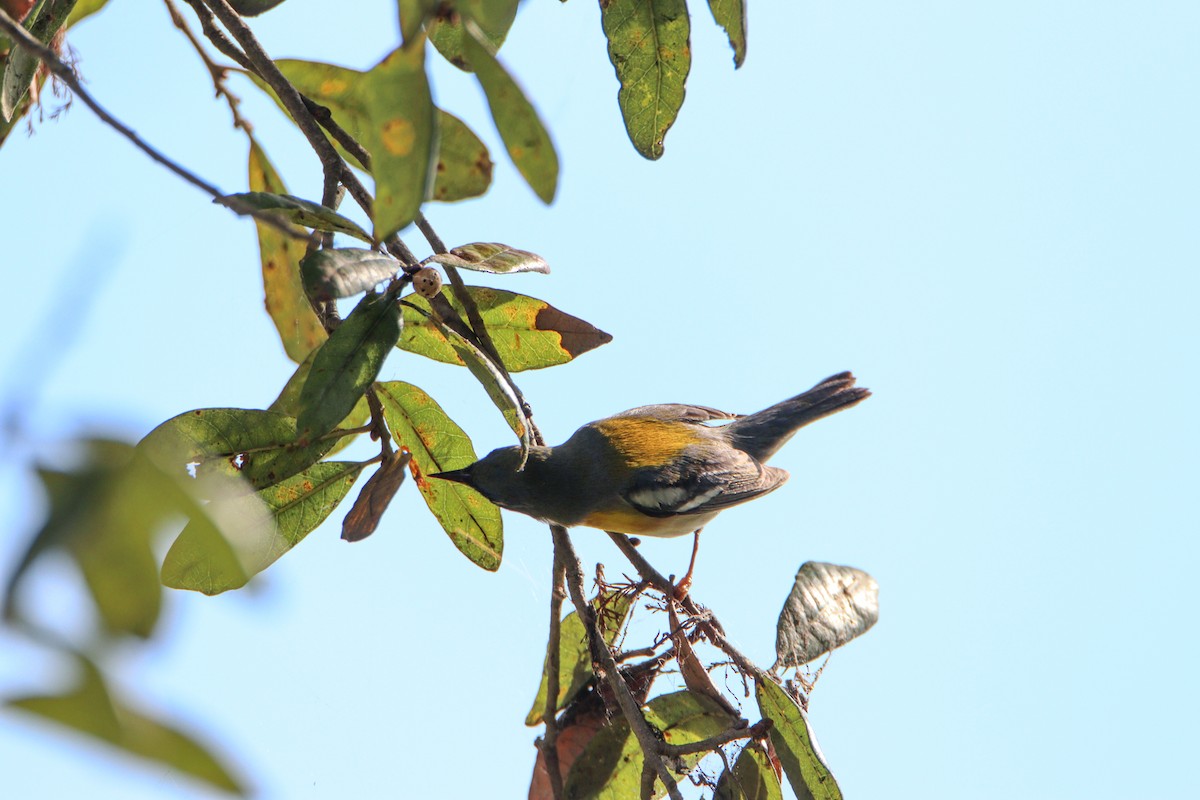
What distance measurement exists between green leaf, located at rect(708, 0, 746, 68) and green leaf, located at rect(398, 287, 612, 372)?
2.65ft

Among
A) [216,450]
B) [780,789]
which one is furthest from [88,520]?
[780,789]

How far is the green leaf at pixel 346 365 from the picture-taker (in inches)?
75.2

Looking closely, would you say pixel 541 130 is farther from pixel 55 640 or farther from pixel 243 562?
pixel 55 640

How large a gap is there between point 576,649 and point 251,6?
1.99m

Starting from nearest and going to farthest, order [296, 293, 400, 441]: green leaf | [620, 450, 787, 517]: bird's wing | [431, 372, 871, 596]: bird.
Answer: [296, 293, 400, 441]: green leaf
[431, 372, 871, 596]: bird
[620, 450, 787, 517]: bird's wing

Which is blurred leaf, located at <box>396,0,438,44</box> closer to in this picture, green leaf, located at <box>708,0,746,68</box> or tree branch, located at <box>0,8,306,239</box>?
tree branch, located at <box>0,8,306,239</box>

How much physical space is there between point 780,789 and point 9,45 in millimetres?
2587

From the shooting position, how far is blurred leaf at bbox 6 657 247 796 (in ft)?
1.58

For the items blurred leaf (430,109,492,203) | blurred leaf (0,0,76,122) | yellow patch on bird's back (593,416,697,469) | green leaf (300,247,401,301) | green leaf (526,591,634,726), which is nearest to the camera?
green leaf (300,247,401,301)

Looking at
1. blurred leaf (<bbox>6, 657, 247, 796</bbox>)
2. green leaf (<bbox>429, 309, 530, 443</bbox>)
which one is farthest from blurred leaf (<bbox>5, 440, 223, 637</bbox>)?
green leaf (<bbox>429, 309, 530, 443</bbox>)

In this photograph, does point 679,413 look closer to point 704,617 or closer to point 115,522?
point 704,617

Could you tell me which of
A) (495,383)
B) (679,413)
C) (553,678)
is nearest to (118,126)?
Answer: (495,383)

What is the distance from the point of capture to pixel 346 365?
1954mm

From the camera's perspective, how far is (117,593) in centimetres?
55
